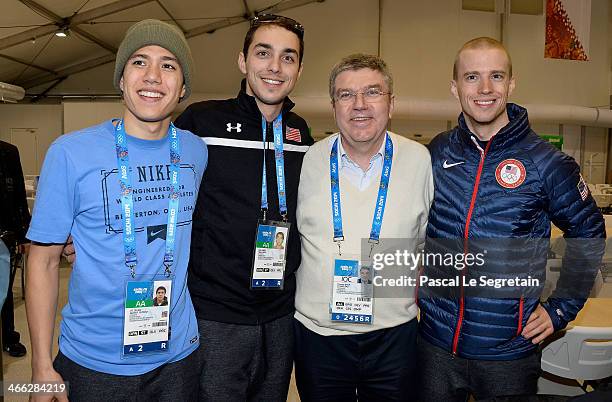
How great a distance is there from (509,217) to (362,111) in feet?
2.23

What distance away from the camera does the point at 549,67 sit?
13477 millimetres

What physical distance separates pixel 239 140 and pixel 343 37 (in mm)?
11787

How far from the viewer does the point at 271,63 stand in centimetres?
188

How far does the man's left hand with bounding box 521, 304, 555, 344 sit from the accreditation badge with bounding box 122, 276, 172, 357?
1.29 meters

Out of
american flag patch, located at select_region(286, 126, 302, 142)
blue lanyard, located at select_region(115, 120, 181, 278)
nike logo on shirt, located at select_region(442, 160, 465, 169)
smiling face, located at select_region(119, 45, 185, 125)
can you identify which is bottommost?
blue lanyard, located at select_region(115, 120, 181, 278)

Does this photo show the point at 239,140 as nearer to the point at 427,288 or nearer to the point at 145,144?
the point at 145,144

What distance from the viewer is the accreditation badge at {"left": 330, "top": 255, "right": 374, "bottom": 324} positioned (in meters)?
1.78

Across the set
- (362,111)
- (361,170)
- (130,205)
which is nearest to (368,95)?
(362,111)

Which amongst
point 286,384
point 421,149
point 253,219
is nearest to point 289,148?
point 253,219

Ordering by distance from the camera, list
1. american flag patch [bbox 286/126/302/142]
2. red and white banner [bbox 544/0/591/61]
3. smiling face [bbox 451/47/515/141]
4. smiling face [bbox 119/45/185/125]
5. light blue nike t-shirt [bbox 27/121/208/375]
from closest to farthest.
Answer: light blue nike t-shirt [bbox 27/121/208/375]
smiling face [bbox 119/45/185/125]
smiling face [bbox 451/47/515/141]
american flag patch [bbox 286/126/302/142]
red and white banner [bbox 544/0/591/61]

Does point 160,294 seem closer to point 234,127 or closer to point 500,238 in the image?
point 234,127

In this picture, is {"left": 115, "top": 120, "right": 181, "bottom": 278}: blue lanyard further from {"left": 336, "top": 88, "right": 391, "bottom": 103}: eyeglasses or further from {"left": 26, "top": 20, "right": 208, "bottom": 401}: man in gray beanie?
{"left": 336, "top": 88, "right": 391, "bottom": 103}: eyeglasses

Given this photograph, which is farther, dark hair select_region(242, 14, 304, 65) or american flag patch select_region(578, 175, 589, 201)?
dark hair select_region(242, 14, 304, 65)

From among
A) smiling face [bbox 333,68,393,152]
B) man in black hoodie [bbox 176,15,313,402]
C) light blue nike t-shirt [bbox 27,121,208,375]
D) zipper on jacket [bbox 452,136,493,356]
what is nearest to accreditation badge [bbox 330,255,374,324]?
man in black hoodie [bbox 176,15,313,402]
